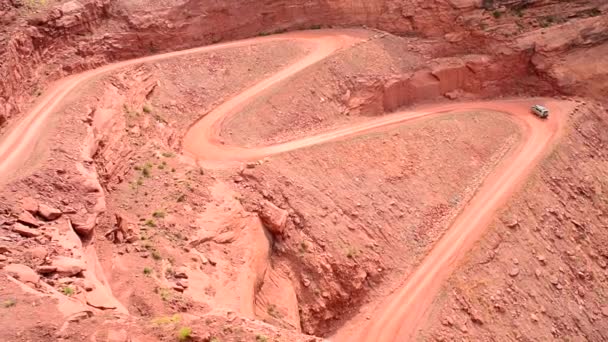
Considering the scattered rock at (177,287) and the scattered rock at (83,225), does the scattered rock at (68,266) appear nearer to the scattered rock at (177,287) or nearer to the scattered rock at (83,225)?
the scattered rock at (83,225)

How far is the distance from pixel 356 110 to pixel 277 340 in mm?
24438

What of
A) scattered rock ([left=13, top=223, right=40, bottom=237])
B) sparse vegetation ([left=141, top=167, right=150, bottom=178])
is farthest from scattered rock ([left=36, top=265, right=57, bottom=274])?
sparse vegetation ([left=141, top=167, right=150, bottom=178])

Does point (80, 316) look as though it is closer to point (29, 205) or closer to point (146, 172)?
point (29, 205)

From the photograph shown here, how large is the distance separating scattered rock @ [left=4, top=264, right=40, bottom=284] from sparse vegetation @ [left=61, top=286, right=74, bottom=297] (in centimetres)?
74

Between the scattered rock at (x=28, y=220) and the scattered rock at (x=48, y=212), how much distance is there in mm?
312

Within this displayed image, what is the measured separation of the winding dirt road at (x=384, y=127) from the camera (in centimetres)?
2423

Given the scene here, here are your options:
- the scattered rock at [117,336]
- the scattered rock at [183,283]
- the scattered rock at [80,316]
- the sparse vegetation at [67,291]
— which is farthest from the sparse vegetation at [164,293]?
the scattered rock at [117,336]

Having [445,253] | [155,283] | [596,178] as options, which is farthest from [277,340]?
[596,178]

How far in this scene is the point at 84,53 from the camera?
3141 cm

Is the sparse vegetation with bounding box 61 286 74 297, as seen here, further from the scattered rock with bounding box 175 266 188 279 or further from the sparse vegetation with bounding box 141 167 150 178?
the sparse vegetation with bounding box 141 167 150 178

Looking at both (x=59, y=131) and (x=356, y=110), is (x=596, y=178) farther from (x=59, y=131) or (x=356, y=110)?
(x=59, y=131)

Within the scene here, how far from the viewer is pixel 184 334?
41.5 feet

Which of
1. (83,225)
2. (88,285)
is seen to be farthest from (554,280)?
(88,285)

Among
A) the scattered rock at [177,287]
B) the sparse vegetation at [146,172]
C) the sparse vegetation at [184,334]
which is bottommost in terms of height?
the scattered rock at [177,287]
